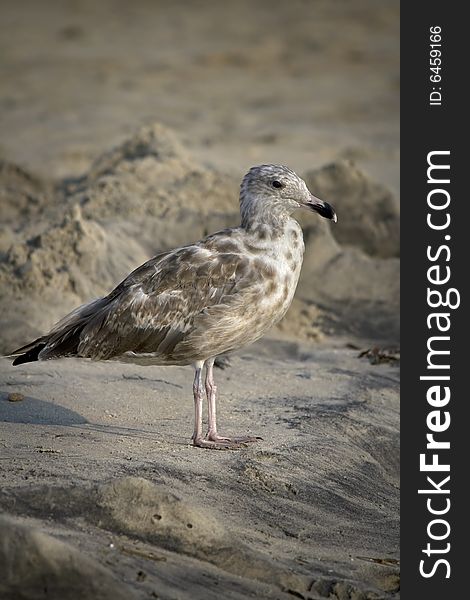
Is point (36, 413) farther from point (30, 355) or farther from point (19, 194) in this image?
point (19, 194)

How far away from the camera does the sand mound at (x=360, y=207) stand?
1249 cm

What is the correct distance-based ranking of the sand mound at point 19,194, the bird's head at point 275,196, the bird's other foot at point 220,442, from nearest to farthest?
the bird's other foot at point 220,442, the bird's head at point 275,196, the sand mound at point 19,194

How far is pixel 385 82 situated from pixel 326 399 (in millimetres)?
13894

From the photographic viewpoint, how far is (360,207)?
500 inches

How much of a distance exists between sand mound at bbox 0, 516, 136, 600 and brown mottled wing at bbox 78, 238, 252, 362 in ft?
7.57

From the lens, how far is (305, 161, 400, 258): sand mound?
12492mm

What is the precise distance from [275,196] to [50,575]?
306 centimetres

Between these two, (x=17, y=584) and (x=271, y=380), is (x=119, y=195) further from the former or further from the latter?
(x=17, y=584)

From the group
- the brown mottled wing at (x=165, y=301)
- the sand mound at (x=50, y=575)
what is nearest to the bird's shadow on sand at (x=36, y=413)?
the brown mottled wing at (x=165, y=301)

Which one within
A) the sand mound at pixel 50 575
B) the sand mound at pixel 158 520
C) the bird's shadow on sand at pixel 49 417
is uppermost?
the bird's shadow on sand at pixel 49 417

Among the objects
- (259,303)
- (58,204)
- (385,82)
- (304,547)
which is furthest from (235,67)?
(304,547)

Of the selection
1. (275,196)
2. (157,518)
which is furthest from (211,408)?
(157,518)

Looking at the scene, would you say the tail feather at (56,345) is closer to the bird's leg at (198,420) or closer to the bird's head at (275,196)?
the bird's leg at (198,420)

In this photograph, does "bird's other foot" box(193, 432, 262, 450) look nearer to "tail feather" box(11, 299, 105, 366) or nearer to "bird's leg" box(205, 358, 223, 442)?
"bird's leg" box(205, 358, 223, 442)
